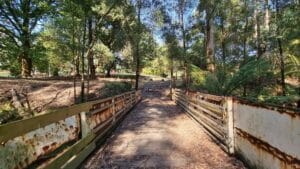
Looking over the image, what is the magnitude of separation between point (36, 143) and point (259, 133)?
110 inches

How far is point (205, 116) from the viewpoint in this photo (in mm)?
8164

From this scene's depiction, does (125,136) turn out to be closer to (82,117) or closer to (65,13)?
(82,117)

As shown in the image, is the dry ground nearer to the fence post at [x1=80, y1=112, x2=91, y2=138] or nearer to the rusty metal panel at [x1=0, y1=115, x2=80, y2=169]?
the fence post at [x1=80, y1=112, x2=91, y2=138]

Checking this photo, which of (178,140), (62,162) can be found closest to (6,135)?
(62,162)

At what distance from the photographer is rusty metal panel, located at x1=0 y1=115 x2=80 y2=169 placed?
3118 mm

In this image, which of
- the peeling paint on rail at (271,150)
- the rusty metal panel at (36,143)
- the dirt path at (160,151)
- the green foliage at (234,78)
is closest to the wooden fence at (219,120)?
the dirt path at (160,151)

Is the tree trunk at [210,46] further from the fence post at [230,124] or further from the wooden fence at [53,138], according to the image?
the fence post at [230,124]

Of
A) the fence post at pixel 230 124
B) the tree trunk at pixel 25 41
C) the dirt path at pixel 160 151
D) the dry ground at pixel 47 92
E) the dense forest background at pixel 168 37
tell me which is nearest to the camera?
the dirt path at pixel 160 151

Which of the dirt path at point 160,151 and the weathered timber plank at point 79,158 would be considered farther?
the dirt path at point 160,151

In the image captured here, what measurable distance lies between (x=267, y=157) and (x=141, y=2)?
961 inches

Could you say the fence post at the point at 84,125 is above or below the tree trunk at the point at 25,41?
below

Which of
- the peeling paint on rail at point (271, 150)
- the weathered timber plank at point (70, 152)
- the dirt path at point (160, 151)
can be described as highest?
the peeling paint on rail at point (271, 150)

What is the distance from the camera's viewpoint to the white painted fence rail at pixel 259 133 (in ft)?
10.5

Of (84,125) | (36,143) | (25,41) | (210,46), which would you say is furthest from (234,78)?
(25,41)
